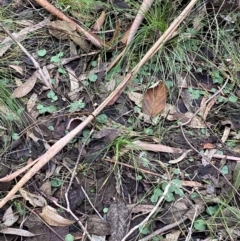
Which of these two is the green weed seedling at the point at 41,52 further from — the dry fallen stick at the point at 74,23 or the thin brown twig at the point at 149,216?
the thin brown twig at the point at 149,216

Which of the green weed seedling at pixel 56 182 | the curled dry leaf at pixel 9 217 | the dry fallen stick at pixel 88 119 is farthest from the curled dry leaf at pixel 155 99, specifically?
the curled dry leaf at pixel 9 217

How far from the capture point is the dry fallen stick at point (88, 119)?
72.9 inches

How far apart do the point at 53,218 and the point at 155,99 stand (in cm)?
70

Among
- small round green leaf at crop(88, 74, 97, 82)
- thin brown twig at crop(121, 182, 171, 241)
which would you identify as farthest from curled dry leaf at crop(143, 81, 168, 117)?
thin brown twig at crop(121, 182, 171, 241)

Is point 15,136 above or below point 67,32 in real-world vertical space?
below

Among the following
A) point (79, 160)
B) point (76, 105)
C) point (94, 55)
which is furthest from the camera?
point (94, 55)

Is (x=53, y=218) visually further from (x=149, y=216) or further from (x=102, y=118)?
(x=102, y=118)

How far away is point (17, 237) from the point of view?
1.85 m

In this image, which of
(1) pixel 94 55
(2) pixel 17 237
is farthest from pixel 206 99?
(2) pixel 17 237

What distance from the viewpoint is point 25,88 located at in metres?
2.18

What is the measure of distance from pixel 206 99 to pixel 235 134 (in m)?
0.21

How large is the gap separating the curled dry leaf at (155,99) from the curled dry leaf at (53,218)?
602 millimetres

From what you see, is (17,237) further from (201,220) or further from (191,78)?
(191,78)

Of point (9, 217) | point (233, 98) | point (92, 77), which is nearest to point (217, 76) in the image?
point (233, 98)
